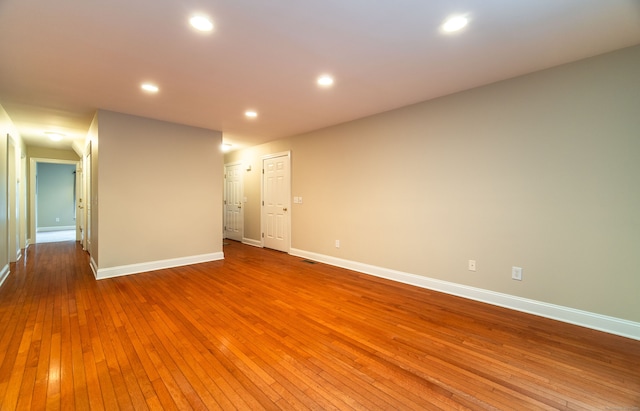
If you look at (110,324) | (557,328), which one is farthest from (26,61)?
(557,328)

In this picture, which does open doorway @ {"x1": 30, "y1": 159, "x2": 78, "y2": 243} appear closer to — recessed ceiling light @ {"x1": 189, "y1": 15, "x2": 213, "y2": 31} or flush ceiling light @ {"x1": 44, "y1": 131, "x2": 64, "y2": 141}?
flush ceiling light @ {"x1": 44, "y1": 131, "x2": 64, "y2": 141}

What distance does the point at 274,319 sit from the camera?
2.60 metres

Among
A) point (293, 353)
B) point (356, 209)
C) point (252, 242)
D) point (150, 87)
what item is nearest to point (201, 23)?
point (150, 87)

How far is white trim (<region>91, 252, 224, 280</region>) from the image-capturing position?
387cm

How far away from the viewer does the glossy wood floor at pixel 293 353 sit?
1577mm

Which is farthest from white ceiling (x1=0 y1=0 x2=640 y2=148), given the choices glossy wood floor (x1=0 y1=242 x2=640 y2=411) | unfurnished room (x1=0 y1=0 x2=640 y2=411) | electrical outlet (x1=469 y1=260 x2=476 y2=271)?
glossy wood floor (x1=0 y1=242 x2=640 y2=411)

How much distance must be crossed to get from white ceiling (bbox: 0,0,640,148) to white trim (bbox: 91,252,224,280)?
7.72ft

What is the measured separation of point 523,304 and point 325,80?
3171mm

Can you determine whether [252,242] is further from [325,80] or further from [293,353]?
[293,353]

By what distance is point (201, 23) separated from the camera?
6.39ft

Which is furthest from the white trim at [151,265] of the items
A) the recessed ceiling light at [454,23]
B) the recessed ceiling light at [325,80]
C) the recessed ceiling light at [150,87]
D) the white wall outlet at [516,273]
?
the recessed ceiling light at [454,23]

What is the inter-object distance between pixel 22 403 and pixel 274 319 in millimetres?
1656

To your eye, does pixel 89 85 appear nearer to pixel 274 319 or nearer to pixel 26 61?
pixel 26 61

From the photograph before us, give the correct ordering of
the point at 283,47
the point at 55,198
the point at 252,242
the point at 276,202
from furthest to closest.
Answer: the point at 55,198, the point at 252,242, the point at 276,202, the point at 283,47
